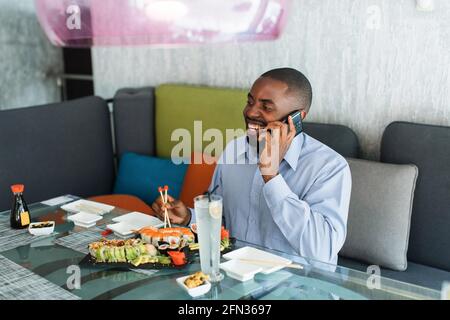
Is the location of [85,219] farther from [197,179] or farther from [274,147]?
[197,179]

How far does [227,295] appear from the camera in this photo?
118 cm

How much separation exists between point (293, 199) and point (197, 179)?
3.96ft

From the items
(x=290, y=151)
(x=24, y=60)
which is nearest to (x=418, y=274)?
(x=290, y=151)

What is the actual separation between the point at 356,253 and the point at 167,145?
54.1 inches

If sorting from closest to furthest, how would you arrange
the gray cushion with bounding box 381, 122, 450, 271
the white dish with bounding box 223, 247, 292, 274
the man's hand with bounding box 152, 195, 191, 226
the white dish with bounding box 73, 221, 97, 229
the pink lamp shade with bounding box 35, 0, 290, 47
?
the pink lamp shade with bounding box 35, 0, 290, 47 < the white dish with bounding box 223, 247, 292, 274 < the man's hand with bounding box 152, 195, 191, 226 < the white dish with bounding box 73, 221, 97, 229 < the gray cushion with bounding box 381, 122, 450, 271

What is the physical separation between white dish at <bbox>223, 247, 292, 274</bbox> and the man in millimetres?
134

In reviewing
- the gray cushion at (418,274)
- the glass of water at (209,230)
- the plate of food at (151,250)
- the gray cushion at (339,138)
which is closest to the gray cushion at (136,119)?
the gray cushion at (339,138)

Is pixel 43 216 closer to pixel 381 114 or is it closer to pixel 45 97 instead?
pixel 381 114

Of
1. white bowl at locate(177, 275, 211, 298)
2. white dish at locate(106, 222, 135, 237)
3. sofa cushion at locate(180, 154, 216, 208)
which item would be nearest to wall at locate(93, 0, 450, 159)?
sofa cushion at locate(180, 154, 216, 208)

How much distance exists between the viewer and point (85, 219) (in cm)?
174

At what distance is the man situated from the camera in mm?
1474

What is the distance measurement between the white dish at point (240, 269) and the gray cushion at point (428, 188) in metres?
1.01

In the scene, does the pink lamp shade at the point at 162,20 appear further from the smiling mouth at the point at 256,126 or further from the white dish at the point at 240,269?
the smiling mouth at the point at 256,126

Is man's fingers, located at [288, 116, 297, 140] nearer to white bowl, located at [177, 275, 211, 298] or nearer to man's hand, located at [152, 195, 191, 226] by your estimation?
man's hand, located at [152, 195, 191, 226]
